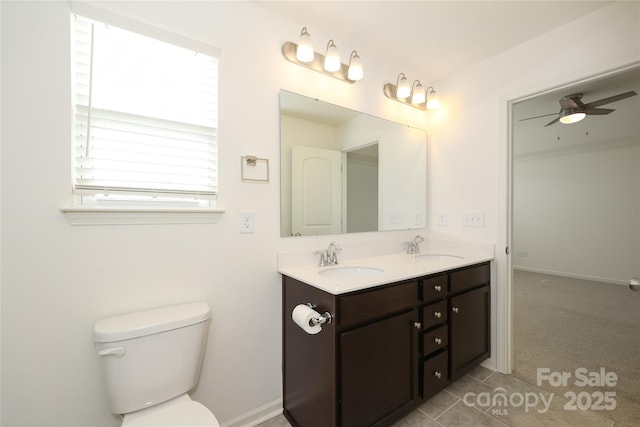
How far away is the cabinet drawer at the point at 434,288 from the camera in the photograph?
1508 millimetres

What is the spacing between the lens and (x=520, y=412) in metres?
1.56

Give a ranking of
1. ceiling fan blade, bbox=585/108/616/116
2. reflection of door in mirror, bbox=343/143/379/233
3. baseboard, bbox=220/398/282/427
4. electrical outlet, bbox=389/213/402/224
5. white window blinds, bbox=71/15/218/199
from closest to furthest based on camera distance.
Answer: white window blinds, bbox=71/15/218/199
baseboard, bbox=220/398/282/427
reflection of door in mirror, bbox=343/143/379/233
electrical outlet, bbox=389/213/402/224
ceiling fan blade, bbox=585/108/616/116

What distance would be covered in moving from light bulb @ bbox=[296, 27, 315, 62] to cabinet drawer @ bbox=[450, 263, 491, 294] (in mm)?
1601

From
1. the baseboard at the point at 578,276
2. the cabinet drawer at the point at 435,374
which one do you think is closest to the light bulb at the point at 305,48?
the cabinet drawer at the point at 435,374

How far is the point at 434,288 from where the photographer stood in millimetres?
1553

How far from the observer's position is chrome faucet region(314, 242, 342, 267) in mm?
1664

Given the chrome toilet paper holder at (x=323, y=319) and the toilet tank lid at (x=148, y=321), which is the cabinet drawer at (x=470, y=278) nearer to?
the chrome toilet paper holder at (x=323, y=319)

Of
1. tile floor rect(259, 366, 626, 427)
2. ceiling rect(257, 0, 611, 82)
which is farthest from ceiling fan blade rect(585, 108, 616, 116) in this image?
tile floor rect(259, 366, 626, 427)

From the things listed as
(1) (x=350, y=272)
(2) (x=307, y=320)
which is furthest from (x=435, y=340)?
(2) (x=307, y=320)

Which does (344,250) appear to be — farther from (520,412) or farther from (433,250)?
(520,412)

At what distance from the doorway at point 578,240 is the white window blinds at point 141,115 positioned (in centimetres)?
212

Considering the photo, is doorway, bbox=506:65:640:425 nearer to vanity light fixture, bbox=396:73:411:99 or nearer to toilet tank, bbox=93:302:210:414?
vanity light fixture, bbox=396:73:411:99

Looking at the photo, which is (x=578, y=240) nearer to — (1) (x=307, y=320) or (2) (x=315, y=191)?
(2) (x=315, y=191)

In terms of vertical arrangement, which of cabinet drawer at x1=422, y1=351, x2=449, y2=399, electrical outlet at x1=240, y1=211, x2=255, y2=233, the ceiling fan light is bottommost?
cabinet drawer at x1=422, y1=351, x2=449, y2=399
